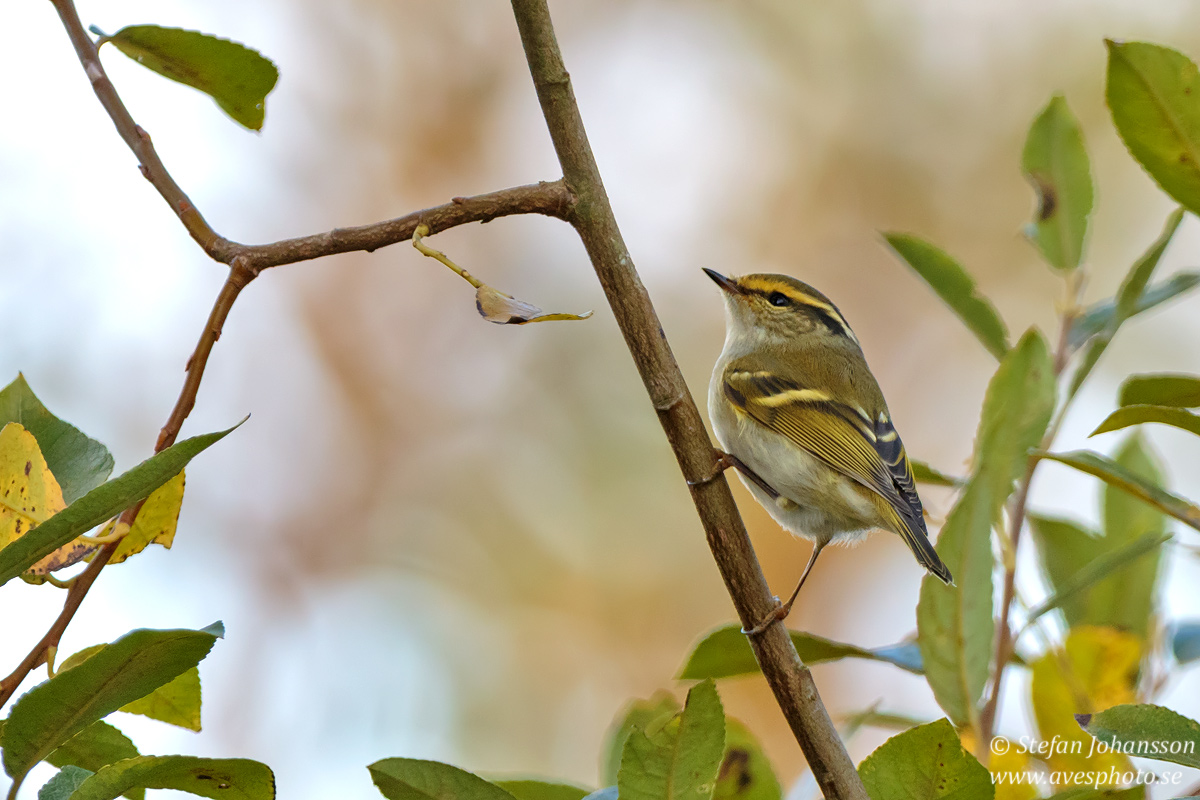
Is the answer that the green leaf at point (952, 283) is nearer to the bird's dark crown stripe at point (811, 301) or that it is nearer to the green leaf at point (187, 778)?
the bird's dark crown stripe at point (811, 301)

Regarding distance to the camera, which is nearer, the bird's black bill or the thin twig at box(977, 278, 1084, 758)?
the thin twig at box(977, 278, 1084, 758)

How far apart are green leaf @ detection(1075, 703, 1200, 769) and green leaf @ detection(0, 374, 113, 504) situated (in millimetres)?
801

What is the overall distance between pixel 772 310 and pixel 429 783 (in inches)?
64.2

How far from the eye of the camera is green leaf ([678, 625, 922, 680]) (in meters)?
1.09

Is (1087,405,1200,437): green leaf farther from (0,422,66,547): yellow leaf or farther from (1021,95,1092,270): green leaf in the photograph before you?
(0,422,66,547): yellow leaf

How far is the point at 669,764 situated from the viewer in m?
0.70

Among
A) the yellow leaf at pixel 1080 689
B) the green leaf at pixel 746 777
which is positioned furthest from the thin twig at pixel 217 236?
the yellow leaf at pixel 1080 689

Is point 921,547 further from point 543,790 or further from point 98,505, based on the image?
point 98,505

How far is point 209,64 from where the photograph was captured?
89 centimetres

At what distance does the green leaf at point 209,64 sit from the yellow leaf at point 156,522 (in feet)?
1.17

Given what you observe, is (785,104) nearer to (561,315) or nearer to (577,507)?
(577,507)

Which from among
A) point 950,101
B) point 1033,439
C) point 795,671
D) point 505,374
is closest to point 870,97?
point 950,101

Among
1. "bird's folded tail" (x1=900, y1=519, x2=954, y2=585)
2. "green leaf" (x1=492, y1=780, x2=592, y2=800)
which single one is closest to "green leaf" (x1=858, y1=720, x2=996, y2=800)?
"green leaf" (x1=492, y1=780, x2=592, y2=800)

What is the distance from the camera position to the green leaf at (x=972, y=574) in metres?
1.06
